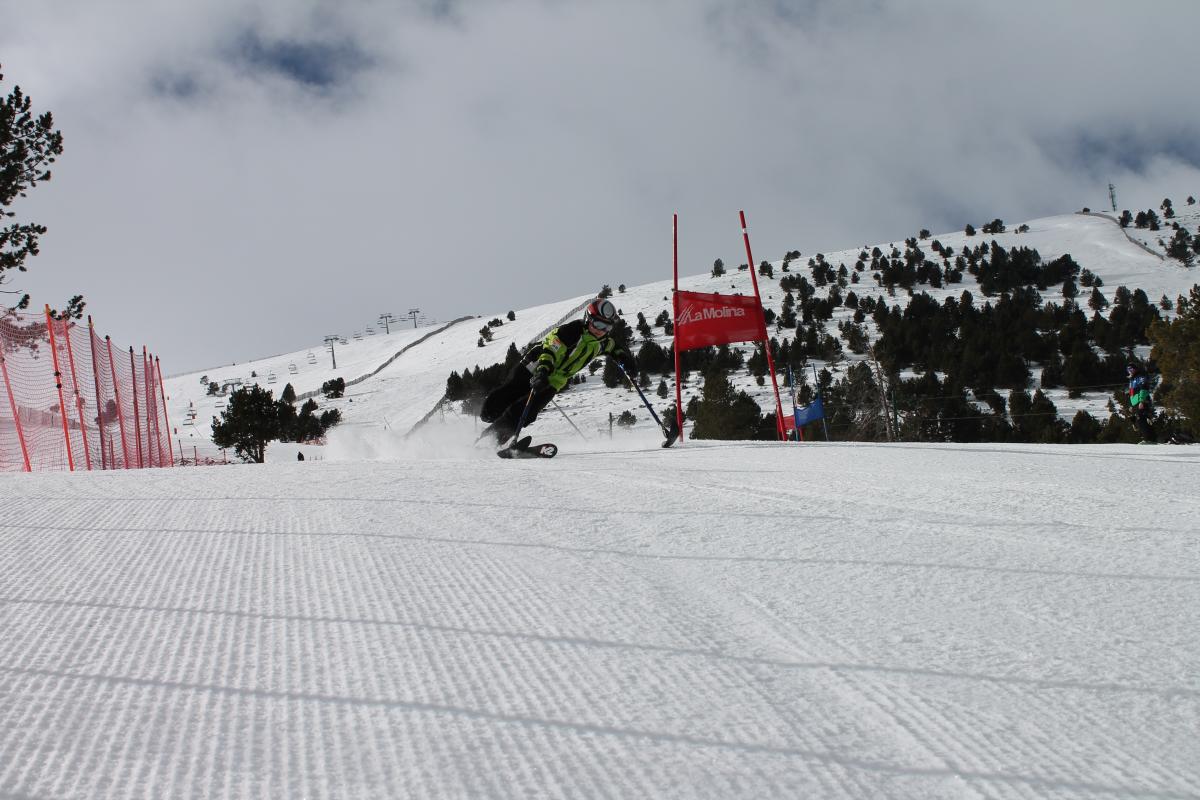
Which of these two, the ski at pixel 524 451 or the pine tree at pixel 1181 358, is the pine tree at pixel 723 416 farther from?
the ski at pixel 524 451

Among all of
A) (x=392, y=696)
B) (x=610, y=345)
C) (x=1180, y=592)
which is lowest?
(x=1180, y=592)

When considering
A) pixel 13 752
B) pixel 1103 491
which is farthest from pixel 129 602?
pixel 1103 491

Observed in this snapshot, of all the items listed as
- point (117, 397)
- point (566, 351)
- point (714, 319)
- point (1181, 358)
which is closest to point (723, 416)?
point (1181, 358)

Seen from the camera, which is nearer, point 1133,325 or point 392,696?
point 392,696

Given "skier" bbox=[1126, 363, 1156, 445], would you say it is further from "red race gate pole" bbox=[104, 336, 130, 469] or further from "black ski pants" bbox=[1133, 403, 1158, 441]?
"red race gate pole" bbox=[104, 336, 130, 469]

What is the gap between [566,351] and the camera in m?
11.2

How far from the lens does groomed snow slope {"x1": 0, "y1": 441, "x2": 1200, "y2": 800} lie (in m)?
1.90

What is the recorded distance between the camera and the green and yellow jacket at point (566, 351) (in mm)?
11055

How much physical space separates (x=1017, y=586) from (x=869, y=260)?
3823 inches

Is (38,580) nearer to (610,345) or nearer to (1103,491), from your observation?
(1103,491)

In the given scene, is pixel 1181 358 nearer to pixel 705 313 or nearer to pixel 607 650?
pixel 705 313

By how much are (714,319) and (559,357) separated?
402cm

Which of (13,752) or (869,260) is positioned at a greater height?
(869,260)

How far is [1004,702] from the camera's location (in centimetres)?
222
